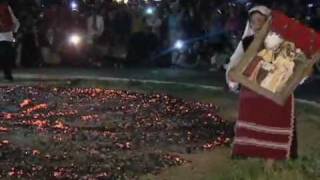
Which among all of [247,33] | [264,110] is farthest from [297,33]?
[264,110]

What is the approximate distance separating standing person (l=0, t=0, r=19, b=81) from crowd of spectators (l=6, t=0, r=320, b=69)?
3828mm

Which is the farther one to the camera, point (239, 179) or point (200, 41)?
point (200, 41)

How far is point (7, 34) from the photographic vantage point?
17578 mm

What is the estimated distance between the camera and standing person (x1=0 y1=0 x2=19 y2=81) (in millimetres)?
17203

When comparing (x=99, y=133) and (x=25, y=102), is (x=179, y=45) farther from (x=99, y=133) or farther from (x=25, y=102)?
(x=99, y=133)

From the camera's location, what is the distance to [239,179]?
25.3 feet

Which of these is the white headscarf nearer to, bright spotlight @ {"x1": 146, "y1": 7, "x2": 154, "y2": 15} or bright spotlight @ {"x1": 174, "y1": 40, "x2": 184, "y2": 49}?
bright spotlight @ {"x1": 174, "y1": 40, "x2": 184, "y2": 49}

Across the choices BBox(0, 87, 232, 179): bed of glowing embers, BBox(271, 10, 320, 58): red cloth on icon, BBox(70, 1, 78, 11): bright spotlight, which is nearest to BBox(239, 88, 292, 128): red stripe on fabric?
BBox(271, 10, 320, 58): red cloth on icon

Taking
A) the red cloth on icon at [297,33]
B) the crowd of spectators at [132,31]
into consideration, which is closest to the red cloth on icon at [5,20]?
the crowd of spectators at [132,31]

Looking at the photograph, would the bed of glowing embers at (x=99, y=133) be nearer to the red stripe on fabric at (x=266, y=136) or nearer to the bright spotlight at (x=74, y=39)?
the red stripe on fabric at (x=266, y=136)

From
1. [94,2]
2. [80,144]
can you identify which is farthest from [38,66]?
[80,144]

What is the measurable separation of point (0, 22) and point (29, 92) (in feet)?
7.79

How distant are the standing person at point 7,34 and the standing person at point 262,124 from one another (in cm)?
1025

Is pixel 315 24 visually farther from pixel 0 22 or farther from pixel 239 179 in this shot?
pixel 239 179
